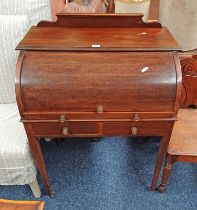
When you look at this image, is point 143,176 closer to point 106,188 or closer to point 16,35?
point 106,188

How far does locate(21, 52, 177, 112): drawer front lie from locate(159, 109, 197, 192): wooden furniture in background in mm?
370

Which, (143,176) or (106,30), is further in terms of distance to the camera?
(143,176)

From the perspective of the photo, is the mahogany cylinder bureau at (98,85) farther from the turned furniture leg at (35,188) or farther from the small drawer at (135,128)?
the turned furniture leg at (35,188)

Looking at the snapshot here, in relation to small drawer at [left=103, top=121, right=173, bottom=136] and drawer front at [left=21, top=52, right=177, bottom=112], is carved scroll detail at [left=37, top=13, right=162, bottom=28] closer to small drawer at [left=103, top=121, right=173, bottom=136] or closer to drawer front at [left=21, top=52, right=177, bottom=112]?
drawer front at [left=21, top=52, right=177, bottom=112]

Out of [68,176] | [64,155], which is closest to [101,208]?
[68,176]

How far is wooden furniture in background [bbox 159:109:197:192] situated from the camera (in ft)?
4.03

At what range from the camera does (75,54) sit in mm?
974

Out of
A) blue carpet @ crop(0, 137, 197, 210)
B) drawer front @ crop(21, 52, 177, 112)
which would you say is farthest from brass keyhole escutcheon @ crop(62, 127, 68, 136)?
blue carpet @ crop(0, 137, 197, 210)

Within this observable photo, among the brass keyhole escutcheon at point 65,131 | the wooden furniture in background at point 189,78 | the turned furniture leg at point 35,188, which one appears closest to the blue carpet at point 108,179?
the turned furniture leg at point 35,188

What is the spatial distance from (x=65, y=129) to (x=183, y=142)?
2.21 ft

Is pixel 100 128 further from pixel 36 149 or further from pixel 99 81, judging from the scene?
pixel 36 149

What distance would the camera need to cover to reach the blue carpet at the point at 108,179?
1.43 m

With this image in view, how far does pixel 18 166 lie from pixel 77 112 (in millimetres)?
521

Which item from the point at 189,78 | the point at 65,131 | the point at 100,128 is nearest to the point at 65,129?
the point at 65,131
